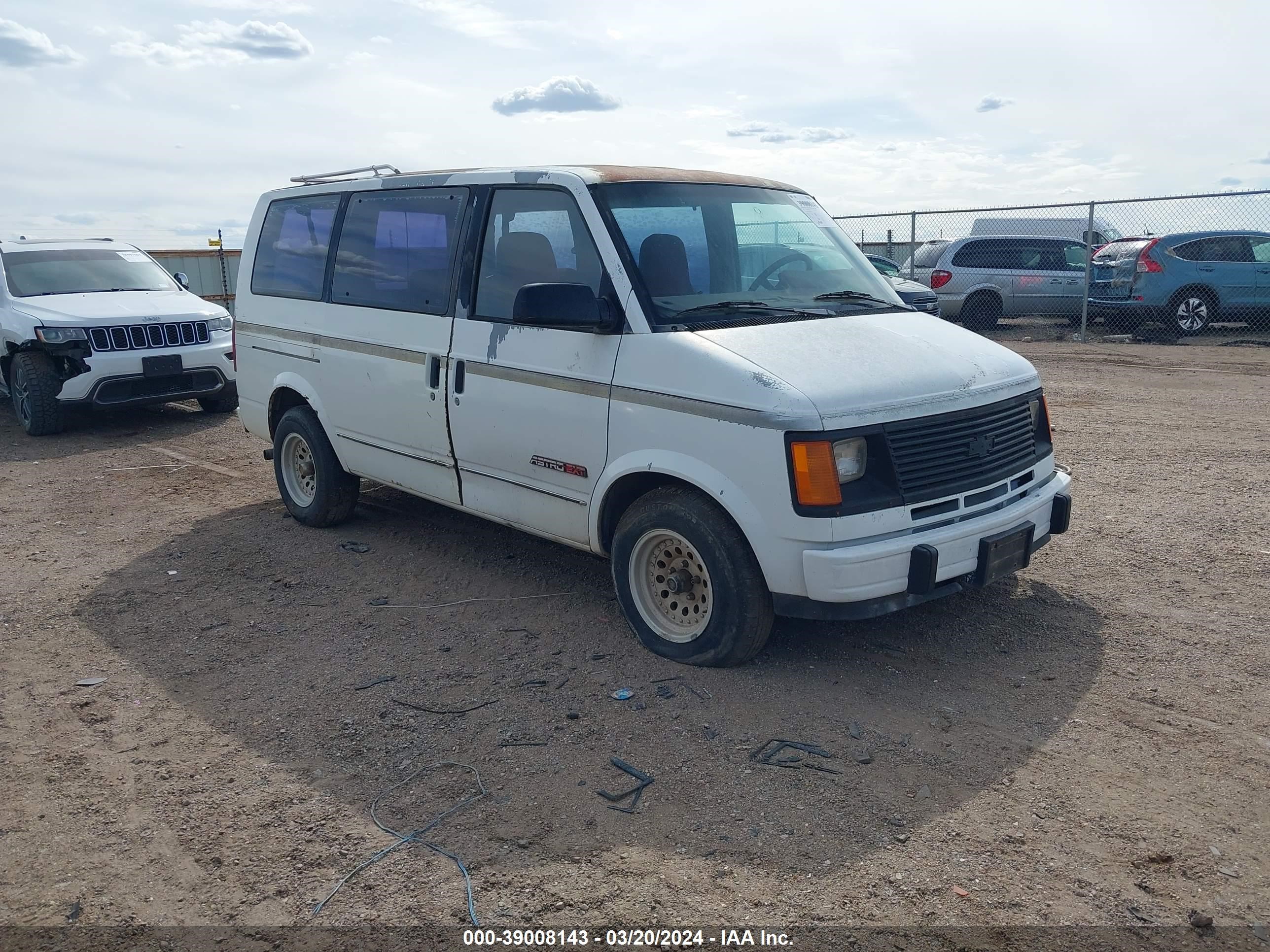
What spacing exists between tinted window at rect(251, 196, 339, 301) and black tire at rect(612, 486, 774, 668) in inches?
115

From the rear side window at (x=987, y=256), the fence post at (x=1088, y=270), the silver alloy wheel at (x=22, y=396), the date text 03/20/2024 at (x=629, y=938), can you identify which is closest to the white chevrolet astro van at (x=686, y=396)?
the date text 03/20/2024 at (x=629, y=938)

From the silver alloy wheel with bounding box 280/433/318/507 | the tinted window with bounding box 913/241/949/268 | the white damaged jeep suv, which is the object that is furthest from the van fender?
the tinted window with bounding box 913/241/949/268

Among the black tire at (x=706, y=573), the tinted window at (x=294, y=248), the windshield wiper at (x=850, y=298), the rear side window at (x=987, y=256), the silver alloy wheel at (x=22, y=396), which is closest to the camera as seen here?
the black tire at (x=706, y=573)

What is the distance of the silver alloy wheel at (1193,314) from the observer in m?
15.5

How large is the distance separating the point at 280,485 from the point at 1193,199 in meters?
13.5

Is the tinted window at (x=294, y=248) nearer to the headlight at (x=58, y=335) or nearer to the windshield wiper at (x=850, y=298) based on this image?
the windshield wiper at (x=850, y=298)

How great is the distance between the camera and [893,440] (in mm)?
3947

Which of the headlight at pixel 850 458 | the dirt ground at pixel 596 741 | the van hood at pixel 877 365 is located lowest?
the dirt ground at pixel 596 741

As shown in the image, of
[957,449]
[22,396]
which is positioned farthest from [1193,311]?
[22,396]

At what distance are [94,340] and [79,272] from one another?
163cm

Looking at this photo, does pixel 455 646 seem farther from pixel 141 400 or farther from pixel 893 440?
pixel 141 400

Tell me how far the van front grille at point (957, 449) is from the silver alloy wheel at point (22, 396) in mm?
9142

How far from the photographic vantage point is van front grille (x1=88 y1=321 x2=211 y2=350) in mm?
9820

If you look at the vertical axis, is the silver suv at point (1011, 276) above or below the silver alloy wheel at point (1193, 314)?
above
